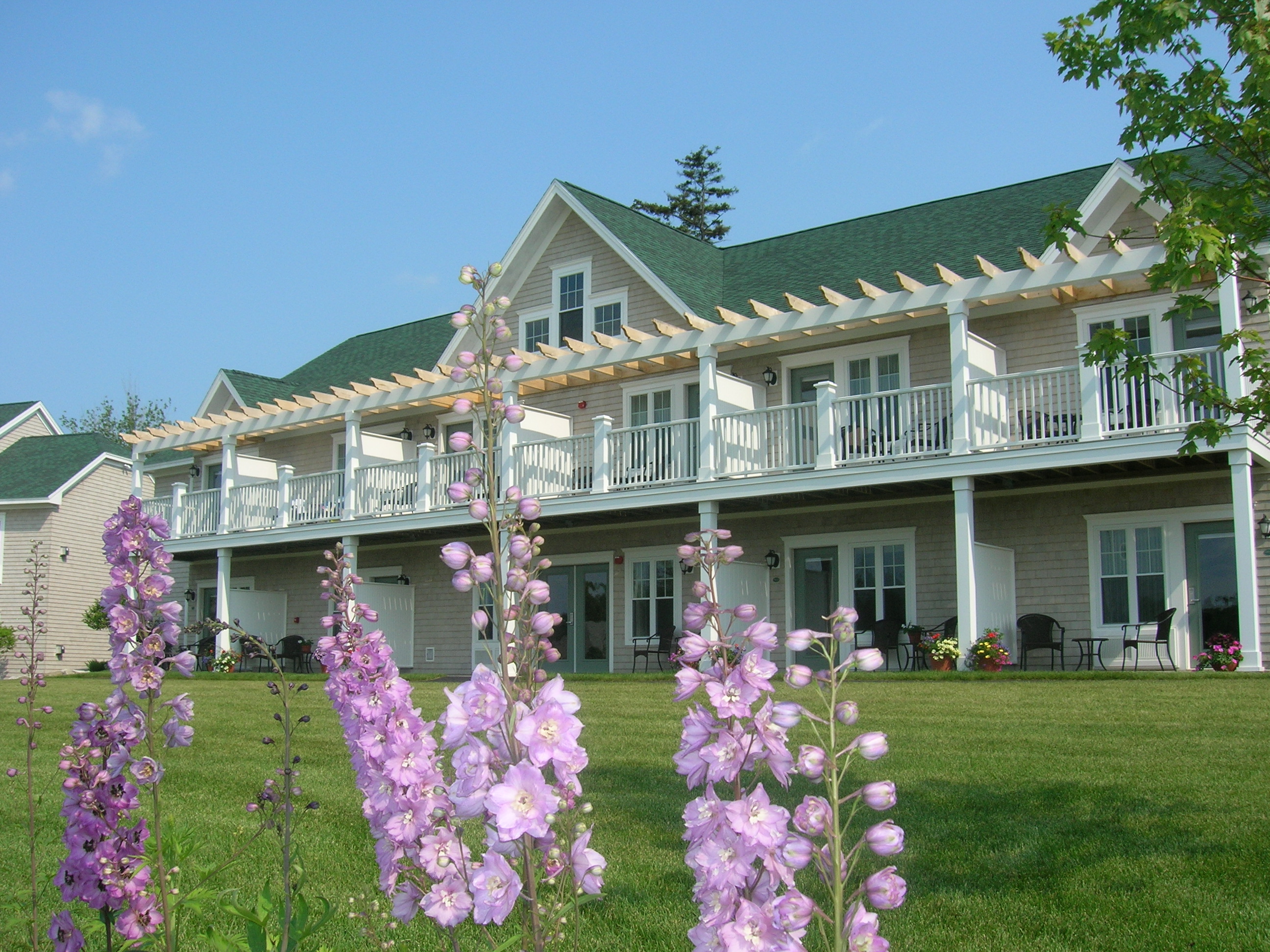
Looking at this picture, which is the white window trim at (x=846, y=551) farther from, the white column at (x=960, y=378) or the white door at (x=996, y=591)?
the white column at (x=960, y=378)

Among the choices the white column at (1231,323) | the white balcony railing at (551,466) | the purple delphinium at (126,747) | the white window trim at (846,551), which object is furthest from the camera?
the white balcony railing at (551,466)

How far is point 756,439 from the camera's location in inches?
658

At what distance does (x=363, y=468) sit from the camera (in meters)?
21.0

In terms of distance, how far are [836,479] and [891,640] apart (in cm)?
261

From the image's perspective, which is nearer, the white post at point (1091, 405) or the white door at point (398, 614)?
the white post at point (1091, 405)

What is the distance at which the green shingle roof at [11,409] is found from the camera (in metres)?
35.9

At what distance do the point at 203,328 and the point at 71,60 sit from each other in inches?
310

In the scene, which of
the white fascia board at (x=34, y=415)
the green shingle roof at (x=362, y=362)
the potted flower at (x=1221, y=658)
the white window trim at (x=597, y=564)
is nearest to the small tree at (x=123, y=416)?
the white fascia board at (x=34, y=415)

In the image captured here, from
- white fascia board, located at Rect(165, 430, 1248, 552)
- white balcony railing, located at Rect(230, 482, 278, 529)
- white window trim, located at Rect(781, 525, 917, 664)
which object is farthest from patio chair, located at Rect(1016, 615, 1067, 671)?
white balcony railing, located at Rect(230, 482, 278, 529)

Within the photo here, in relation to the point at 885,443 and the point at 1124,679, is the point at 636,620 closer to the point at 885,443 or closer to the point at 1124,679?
the point at 885,443

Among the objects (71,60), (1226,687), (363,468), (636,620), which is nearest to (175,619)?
(1226,687)

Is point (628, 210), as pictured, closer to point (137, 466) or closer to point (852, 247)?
point (852, 247)

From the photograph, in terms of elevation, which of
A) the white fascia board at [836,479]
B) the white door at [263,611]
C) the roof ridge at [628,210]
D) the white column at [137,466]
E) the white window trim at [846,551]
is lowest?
the white door at [263,611]

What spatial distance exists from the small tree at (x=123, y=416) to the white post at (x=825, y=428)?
51.1m
